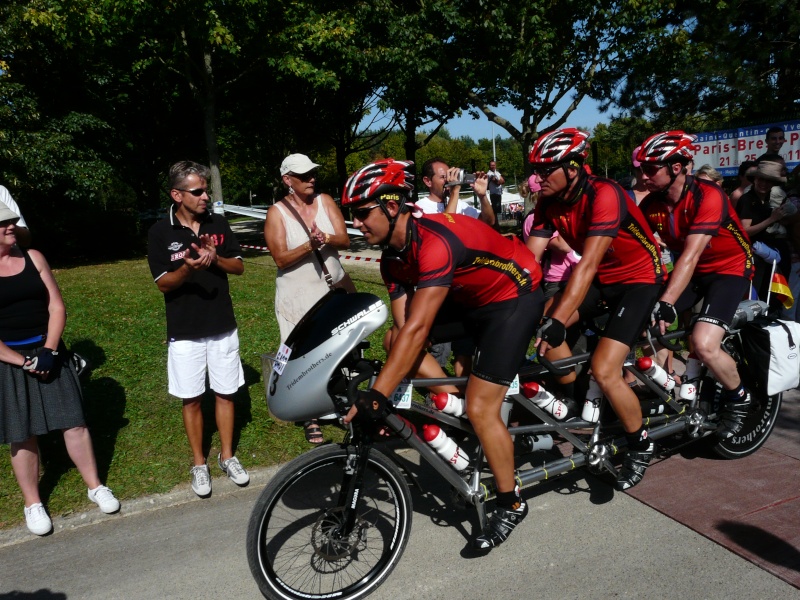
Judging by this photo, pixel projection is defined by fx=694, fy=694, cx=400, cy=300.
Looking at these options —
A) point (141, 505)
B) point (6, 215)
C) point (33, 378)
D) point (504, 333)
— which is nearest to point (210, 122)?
point (6, 215)

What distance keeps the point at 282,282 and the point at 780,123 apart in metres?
10.5

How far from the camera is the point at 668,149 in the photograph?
4.61m

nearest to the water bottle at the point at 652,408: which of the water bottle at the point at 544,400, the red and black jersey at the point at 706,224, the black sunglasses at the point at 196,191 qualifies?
the water bottle at the point at 544,400

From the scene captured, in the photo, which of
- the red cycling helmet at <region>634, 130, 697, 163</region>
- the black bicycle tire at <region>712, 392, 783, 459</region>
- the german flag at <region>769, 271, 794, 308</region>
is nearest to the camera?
the red cycling helmet at <region>634, 130, 697, 163</region>

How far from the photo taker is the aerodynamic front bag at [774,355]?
15.7ft

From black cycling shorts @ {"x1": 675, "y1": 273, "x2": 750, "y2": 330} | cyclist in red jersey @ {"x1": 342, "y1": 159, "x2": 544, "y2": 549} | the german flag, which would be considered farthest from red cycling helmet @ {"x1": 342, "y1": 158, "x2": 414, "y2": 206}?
the german flag

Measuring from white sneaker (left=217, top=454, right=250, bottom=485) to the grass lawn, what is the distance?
0.21 m

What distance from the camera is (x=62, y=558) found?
403 cm

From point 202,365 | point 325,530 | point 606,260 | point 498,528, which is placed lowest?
point 498,528

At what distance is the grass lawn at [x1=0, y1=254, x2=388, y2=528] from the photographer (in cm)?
488

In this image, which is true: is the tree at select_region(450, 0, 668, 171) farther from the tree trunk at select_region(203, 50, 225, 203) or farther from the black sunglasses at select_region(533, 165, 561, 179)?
the black sunglasses at select_region(533, 165, 561, 179)

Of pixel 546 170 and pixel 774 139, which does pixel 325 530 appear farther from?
pixel 774 139

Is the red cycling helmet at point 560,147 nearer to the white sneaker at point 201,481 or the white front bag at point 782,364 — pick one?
the white front bag at point 782,364

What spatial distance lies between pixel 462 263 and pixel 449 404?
853mm
